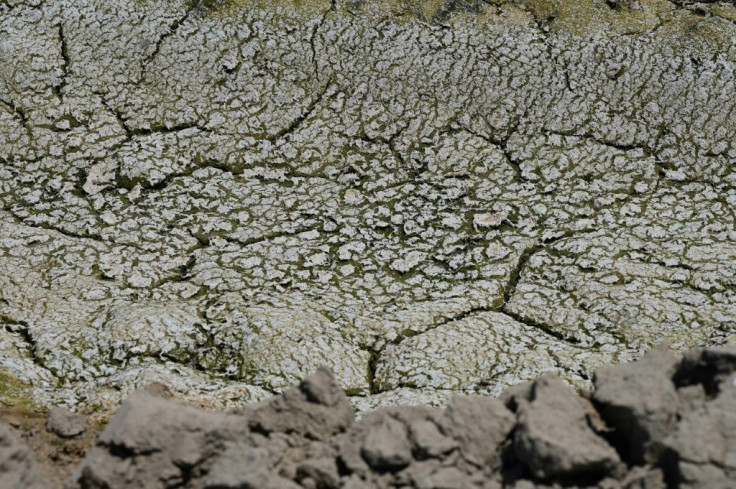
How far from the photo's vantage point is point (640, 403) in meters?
3.56

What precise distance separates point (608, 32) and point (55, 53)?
19.3 ft

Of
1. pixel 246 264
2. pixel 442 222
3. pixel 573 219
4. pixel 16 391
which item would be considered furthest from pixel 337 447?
pixel 573 219

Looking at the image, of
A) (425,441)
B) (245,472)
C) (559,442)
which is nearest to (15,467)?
(245,472)

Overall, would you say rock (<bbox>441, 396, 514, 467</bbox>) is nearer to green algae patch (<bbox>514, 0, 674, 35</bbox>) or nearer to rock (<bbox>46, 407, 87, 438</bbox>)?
rock (<bbox>46, 407, 87, 438</bbox>)

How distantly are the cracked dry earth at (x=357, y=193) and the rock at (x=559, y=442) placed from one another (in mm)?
1940

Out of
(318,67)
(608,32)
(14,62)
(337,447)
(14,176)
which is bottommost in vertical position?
(337,447)

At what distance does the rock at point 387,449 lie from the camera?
141 inches

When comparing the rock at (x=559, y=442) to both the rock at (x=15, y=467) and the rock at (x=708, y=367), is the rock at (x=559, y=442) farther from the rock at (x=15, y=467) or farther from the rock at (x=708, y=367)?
the rock at (x=15, y=467)

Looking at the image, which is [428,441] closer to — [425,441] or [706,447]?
[425,441]

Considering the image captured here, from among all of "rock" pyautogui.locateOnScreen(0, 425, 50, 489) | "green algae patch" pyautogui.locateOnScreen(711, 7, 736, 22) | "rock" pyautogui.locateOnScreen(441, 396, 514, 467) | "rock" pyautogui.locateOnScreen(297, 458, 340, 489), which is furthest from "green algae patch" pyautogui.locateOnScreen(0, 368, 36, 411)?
"green algae patch" pyautogui.locateOnScreen(711, 7, 736, 22)

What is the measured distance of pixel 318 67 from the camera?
842 centimetres

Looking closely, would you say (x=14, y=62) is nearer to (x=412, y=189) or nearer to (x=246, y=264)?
(x=246, y=264)

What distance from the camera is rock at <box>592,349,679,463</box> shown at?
346 centimetres

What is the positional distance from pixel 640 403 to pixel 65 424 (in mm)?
3213
